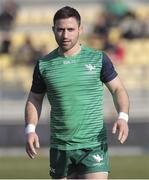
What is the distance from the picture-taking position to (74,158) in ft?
20.9

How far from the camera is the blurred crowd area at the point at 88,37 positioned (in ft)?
62.2

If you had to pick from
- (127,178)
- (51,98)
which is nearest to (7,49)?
(127,178)

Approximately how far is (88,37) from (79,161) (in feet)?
53.7

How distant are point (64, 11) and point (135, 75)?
→ 12.9m

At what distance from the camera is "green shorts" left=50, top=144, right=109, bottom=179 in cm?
632

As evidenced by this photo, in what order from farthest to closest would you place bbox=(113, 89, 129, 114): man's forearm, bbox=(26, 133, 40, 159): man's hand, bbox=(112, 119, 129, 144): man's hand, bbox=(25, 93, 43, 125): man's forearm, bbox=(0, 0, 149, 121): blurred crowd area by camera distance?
bbox=(0, 0, 149, 121): blurred crowd area < bbox=(25, 93, 43, 125): man's forearm < bbox=(113, 89, 129, 114): man's forearm < bbox=(26, 133, 40, 159): man's hand < bbox=(112, 119, 129, 144): man's hand

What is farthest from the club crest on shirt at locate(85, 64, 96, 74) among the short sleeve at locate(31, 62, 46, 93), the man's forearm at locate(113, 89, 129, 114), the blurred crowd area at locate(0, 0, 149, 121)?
the blurred crowd area at locate(0, 0, 149, 121)

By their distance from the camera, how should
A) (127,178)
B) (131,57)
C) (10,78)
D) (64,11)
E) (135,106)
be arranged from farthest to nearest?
1. (131,57)
2. (10,78)
3. (135,106)
4. (127,178)
5. (64,11)

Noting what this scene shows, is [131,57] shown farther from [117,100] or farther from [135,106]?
[117,100]

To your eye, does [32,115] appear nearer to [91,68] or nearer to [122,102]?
[91,68]

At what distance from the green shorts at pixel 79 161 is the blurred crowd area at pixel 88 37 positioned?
11795 mm

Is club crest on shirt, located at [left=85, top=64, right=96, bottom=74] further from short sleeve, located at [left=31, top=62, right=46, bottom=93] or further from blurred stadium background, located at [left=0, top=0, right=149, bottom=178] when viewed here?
blurred stadium background, located at [left=0, top=0, right=149, bottom=178]

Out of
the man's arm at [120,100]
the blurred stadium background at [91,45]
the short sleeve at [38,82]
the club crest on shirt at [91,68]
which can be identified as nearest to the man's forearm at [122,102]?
the man's arm at [120,100]

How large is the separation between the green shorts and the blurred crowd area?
38.7 feet
